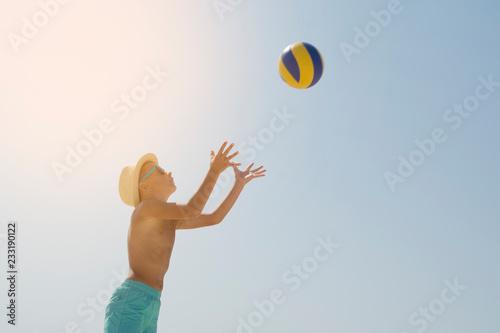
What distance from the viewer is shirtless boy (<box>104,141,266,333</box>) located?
156 inches

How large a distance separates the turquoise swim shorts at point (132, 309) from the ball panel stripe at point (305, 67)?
4.79 metres

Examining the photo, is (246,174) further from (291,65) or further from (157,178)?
(291,65)

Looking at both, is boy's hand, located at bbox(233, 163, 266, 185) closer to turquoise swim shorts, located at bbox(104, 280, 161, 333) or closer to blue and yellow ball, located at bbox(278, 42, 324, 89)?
turquoise swim shorts, located at bbox(104, 280, 161, 333)

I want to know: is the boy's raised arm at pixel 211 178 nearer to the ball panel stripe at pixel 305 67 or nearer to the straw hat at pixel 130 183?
the straw hat at pixel 130 183

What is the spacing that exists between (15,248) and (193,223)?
21.3 feet

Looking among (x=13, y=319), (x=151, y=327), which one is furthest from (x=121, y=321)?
(x=13, y=319)

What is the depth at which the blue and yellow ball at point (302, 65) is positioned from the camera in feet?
25.0

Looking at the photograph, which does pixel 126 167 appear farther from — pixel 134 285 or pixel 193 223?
pixel 134 285

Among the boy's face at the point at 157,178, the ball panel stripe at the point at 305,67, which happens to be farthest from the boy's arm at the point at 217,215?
the ball panel stripe at the point at 305,67

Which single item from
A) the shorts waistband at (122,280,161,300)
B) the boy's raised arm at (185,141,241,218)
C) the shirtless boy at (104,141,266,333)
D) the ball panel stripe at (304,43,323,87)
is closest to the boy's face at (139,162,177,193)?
the shirtless boy at (104,141,266,333)

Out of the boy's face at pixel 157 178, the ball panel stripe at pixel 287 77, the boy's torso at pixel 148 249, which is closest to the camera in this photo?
the boy's torso at pixel 148 249

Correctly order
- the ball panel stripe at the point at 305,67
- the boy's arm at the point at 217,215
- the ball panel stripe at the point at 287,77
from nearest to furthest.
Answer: the boy's arm at the point at 217,215
the ball panel stripe at the point at 305,67
the ball panel stripe at the point at 287,77

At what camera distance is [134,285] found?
4.07m

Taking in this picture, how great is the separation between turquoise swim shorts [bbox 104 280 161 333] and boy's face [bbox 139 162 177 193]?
112 centimetres
